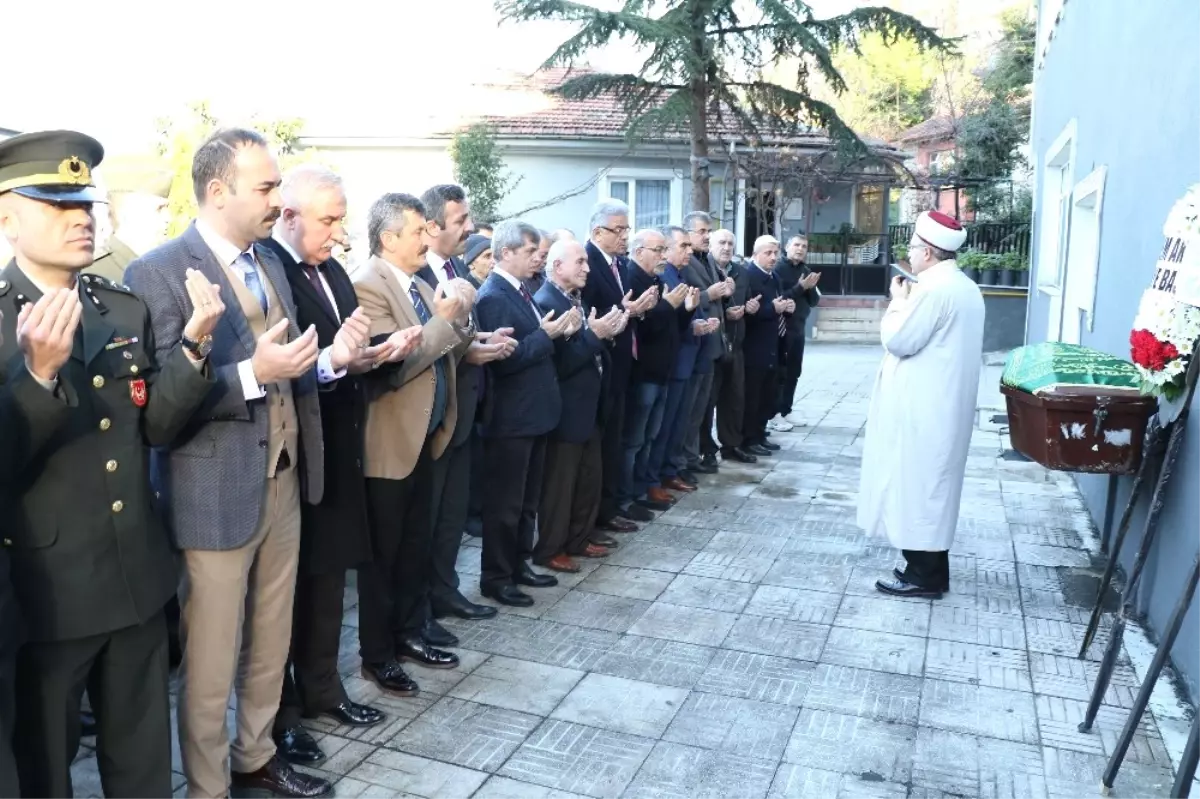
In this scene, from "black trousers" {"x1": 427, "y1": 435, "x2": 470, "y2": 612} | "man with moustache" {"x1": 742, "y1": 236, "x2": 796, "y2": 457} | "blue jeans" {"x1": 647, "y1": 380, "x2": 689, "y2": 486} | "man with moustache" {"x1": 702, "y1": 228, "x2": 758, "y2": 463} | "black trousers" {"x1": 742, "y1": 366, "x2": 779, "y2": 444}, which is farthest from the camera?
"black trousers" {"x1": 742, "y1": 366, "x2": 779, "y2": 444}

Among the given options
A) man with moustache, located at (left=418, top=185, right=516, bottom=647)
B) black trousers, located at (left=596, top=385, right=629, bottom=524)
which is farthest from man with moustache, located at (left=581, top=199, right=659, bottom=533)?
man with moustache, located at (left=418, top=185, right=516, bottom=647)

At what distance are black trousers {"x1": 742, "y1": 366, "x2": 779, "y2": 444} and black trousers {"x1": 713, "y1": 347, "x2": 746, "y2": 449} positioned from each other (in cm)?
11

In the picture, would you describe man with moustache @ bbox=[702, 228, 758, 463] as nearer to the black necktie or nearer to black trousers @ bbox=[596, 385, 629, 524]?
black trousers @ bbox=[596, 385, 629, 524]

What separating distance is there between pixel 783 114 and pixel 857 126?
21.5 metres

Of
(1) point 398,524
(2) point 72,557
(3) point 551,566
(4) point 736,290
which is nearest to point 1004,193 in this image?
(4) point 736,290

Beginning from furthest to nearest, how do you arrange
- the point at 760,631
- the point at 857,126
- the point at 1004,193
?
the point at 857,126 → the point at 1004,193 → the point at 760,631

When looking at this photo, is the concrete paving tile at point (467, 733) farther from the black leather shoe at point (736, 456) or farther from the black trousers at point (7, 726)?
the black leather shoe at point (736, 456)

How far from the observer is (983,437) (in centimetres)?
1011

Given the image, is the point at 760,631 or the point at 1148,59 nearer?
the point at 760,631

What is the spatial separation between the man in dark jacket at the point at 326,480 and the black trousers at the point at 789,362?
255 inches

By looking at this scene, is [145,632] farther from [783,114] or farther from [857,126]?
[857,126]

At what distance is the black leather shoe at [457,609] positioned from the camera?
4.90 metres

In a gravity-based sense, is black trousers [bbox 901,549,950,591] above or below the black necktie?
below

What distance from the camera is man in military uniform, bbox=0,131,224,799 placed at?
91.1 inches
